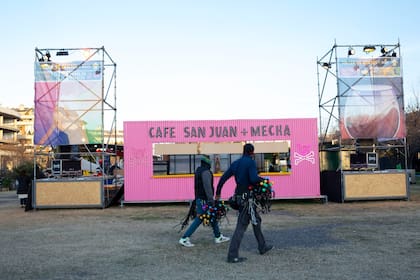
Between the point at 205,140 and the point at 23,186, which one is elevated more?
the point at 205,140

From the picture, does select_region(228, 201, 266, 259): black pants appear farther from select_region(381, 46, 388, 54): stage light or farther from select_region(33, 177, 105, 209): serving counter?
select_region(381, 46, 388, 54): stage light

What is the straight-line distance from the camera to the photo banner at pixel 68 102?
55.4 feet

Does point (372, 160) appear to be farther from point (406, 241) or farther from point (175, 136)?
point (406, 241)

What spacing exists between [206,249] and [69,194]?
10005 millimetres

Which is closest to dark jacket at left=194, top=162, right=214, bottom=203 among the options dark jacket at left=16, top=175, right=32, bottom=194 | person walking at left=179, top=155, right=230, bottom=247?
person walking at left=179, top=155, right=230, bottom=247

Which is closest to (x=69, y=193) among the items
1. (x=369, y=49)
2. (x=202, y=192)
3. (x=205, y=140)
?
(x=205, y=140)

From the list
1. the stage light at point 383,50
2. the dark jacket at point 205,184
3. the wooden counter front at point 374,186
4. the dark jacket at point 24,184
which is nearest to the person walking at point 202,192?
the dark jacket at point 205,184

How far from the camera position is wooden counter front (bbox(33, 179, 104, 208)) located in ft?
53.2

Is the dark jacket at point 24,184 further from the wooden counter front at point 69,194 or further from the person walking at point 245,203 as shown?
the person walking at point 245,203

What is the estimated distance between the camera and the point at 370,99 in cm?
1753

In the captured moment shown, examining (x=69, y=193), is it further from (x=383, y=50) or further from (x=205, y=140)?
(x=383, y=50)

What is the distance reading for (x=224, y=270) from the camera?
611 cm

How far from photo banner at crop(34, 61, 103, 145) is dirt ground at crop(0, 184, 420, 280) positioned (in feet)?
14.6

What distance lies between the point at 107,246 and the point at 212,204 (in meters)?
2.28
